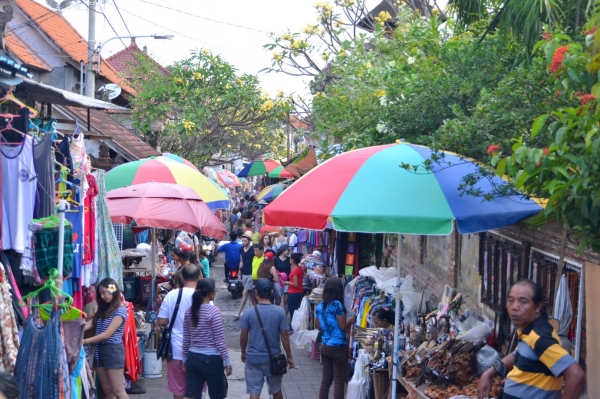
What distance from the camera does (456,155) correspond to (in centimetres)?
668

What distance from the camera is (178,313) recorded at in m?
8.12

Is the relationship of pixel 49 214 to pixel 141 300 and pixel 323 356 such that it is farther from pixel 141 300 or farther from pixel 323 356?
pixel 141 300

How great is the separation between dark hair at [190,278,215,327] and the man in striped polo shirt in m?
3.61

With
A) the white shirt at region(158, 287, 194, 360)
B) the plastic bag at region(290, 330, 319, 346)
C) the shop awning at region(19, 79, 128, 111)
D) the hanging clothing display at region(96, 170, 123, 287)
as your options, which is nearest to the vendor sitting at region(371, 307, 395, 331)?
the white shirt at region(158, 287, 194, 360)

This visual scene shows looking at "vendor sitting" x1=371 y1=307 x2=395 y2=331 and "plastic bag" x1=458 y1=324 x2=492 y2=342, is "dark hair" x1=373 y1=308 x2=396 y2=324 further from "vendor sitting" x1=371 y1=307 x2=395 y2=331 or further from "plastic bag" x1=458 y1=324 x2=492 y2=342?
"plastic bag" x1=458 y1=324 x2=492 y2=342

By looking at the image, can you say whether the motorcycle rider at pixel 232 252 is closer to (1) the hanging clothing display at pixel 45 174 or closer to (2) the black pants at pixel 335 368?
(2) the black pants at pixel 335 368

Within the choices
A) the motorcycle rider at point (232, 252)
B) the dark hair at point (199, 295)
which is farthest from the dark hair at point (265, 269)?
the dark hair at point (199, 295)

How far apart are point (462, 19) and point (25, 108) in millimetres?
5622

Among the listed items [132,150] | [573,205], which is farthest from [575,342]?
[132,150]

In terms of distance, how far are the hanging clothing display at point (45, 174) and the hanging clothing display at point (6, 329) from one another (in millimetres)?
961

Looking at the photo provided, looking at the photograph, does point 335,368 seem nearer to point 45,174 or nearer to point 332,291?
point 332,291

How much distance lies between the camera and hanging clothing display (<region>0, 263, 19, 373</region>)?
214 inches

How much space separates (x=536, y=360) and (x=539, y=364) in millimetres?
32

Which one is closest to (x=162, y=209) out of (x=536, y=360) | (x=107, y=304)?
(x=107, y=304)
